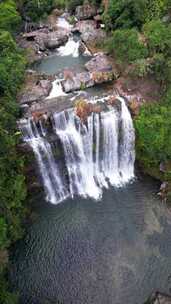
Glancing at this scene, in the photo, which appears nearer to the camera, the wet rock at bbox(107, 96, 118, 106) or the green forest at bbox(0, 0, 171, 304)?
the green forest at bbox(0, 0, 171, 304)

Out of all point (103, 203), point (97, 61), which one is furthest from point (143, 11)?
point (103, 203)

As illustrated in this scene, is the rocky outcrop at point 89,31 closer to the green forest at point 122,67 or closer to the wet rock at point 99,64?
the green forest at point 122,67

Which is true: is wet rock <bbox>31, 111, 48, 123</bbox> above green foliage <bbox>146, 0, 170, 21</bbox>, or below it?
below

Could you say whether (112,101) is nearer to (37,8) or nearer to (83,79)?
(83,79)

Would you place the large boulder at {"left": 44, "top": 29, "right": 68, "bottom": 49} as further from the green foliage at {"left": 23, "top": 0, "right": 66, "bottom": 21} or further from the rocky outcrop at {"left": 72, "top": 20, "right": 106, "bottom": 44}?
the green foliage at {"left": 23, "top": 0, "right": 66, "bottom": 21}

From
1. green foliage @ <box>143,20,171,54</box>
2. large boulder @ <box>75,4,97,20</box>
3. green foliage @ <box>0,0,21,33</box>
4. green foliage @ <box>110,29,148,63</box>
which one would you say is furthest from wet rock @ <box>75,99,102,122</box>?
large boulder @ <box>75,4,97,20</box>

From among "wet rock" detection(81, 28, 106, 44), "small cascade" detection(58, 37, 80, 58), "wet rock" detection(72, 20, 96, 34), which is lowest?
"small cascade" detection(58, 37, 80, 58)

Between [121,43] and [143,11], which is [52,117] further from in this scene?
[143,11]

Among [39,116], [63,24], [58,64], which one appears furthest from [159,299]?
[63,24]
